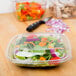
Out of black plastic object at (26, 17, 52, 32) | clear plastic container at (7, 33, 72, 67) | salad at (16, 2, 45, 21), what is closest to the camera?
clear plastic container at (7, 33, 72, 67)

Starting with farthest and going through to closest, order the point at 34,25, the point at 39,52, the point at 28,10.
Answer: the point at 28,10, the point at 34,25, the point at 39,52

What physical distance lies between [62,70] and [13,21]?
0.52 m

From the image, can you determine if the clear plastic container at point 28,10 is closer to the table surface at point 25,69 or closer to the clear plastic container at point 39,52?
the table surface at point 25,69

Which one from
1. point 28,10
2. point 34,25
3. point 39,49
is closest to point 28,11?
point 28,10

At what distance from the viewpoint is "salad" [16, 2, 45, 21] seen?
0.99 metres

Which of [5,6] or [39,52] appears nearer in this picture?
[39,52]

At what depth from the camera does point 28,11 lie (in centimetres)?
100

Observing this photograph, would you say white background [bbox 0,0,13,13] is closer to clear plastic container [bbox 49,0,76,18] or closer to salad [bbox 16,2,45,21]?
salad [bbox 16,2,45,21]

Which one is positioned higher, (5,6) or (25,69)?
(5,6)

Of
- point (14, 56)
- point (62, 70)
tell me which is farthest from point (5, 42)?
point (62, 70)

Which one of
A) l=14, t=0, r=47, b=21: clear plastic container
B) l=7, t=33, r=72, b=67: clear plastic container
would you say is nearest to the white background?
l=14, t=0, r=47, b=21: clear plastic container

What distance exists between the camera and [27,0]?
108cm

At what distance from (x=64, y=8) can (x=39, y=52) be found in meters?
0.51

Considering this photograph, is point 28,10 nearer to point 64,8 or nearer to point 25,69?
point 64,8
